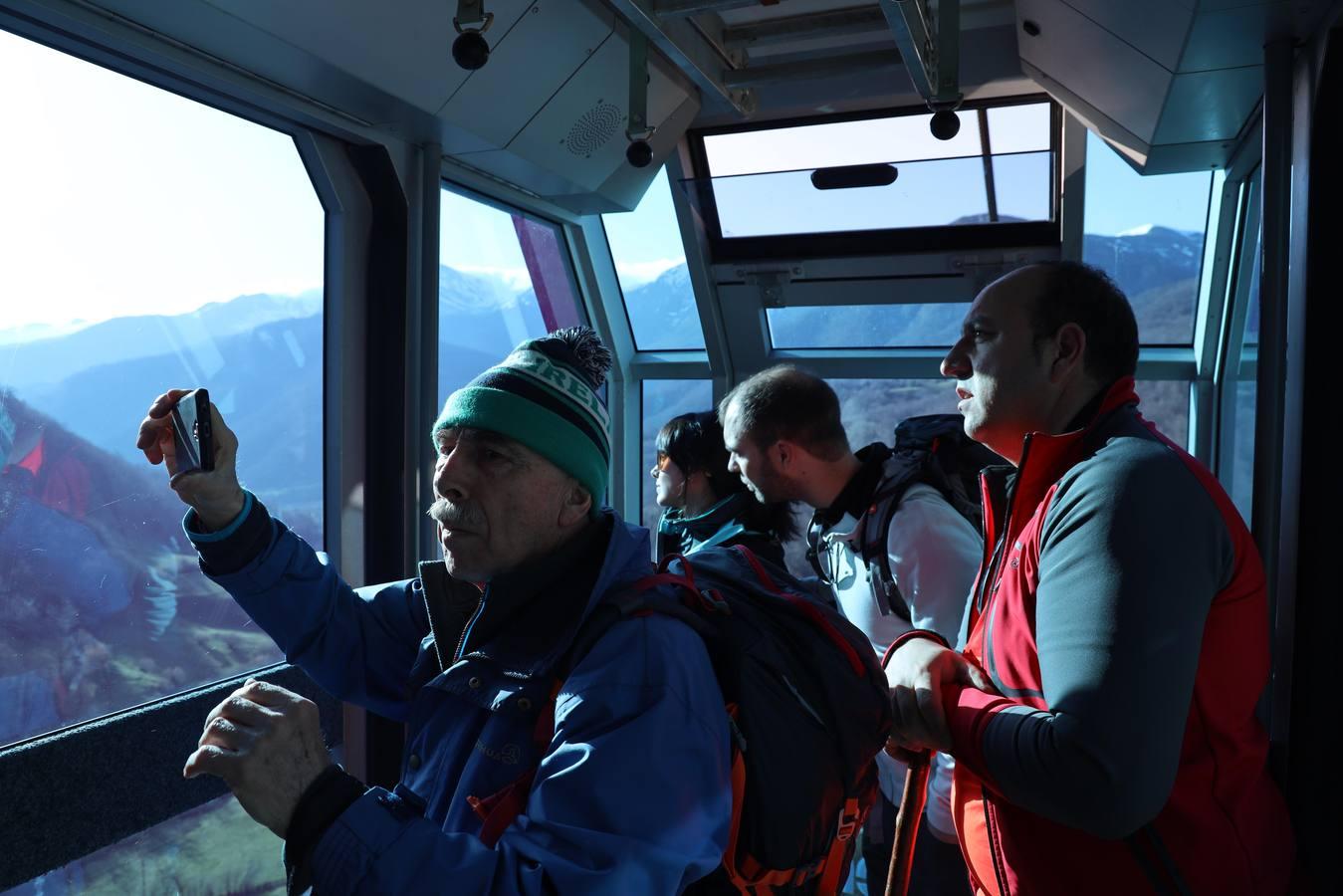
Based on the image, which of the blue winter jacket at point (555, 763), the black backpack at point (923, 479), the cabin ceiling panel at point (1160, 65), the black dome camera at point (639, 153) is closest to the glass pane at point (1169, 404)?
the cabin ceiling panel at point (1160, 65)

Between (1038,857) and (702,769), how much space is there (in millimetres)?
520

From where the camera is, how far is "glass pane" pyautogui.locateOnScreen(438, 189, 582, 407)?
3742 millimetres

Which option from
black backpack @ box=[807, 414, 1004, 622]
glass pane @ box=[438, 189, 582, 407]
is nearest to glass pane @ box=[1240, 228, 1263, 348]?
black backpack @ box=[807, 414, 1004, 622]

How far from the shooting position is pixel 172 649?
2.47 m

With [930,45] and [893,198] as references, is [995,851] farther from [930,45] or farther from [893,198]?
[893,198]

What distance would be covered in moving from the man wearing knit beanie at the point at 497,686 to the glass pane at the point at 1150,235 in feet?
9.37

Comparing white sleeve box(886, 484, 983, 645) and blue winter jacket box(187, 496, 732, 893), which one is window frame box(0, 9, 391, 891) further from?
white sleeve box(886, 484, 983, 645)

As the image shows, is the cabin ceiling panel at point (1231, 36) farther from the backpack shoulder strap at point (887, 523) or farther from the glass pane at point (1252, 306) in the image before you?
the glass pane at point (1252, 306)

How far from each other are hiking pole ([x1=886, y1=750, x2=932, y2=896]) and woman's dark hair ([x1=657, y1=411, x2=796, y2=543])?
5.04 feet

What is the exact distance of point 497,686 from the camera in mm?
1220

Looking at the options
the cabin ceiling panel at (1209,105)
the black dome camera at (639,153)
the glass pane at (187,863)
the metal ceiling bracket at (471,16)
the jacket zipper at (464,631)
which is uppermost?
the metal ceiling bracket at (471,16)

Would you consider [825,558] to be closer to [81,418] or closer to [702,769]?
[702,769]

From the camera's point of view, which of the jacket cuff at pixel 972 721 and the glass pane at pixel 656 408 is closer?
the jacket cuff at pixel 972 721

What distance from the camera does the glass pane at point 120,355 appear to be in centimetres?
213
